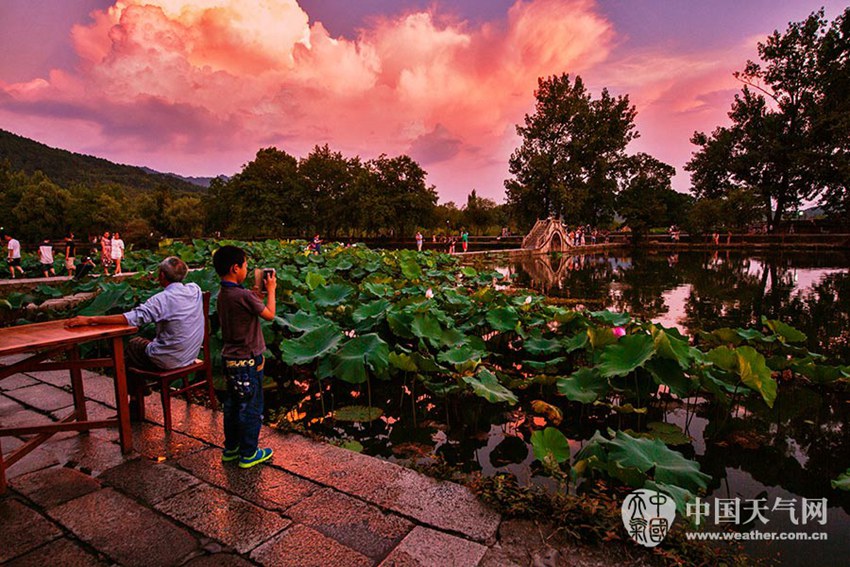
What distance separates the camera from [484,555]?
160 cm

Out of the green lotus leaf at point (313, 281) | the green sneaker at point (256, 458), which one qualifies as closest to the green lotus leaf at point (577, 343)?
the green sneaker at point (256, 458)

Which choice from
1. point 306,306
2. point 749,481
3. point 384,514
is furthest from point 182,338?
point 749,481

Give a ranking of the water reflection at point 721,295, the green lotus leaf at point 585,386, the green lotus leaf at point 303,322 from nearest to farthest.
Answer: the green lotus leaf at point 585,386, the green lotus leaf at point 303,322, the water reflection at point 721,295

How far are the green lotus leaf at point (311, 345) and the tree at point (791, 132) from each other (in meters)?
32.8

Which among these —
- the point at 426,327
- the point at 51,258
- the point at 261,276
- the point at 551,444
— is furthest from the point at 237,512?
the point at 51,258

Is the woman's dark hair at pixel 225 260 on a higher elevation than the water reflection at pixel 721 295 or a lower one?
higher

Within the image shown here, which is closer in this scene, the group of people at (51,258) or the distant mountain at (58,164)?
the group of people at (51,258)

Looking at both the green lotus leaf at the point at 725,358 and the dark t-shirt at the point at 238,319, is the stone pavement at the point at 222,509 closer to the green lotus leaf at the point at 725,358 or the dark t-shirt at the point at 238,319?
the dark t-shirt at the point at 238,319

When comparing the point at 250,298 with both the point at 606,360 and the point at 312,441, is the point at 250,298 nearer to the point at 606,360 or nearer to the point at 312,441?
the point at 312,441

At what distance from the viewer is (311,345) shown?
11.0ft

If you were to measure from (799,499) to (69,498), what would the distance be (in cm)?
412

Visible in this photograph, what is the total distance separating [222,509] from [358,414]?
1.69 metres

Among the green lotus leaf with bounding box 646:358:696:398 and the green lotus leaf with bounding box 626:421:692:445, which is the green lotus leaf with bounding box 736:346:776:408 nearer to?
the green lotus leaf with bounding box 646:358:696:398

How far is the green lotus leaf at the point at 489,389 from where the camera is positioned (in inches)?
105
